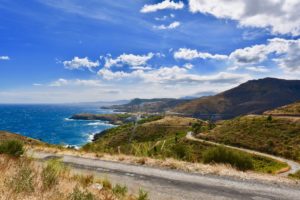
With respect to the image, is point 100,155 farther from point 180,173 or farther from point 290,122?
point 290,122

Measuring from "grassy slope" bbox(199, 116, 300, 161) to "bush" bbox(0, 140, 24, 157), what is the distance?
237 feet

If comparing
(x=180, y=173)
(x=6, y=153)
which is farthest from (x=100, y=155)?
(x=180, y=173)

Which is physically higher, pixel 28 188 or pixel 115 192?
pixel 28 188

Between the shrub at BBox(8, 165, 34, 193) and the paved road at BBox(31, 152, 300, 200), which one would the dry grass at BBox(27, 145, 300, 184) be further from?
the shrub at BBox(8, 165, 34, 193)

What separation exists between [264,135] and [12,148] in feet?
298

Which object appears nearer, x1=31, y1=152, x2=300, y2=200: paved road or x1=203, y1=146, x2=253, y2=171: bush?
x1=31, y1=152, x2=300, y2=200: paved road

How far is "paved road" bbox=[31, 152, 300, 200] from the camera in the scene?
9.48 metres

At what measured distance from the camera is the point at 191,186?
10820 mm

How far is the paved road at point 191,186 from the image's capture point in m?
9.48

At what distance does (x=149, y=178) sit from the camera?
1242 cm

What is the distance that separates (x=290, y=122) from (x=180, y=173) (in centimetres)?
9884

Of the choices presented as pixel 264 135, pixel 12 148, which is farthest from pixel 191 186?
pixel 264 135

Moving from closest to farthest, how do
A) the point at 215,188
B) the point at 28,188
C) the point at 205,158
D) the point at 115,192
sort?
the point at 28,188
the point at 115,192
the point at 215,188
the point at 205,158

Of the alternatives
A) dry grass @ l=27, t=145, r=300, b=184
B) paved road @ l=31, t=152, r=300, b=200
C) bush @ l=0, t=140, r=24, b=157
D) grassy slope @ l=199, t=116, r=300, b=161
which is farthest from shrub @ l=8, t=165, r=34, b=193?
grassy slope @ l=199, t=116, r=300, b=161
